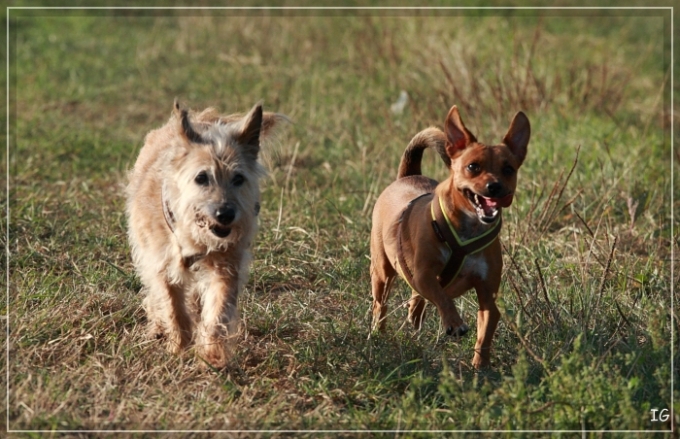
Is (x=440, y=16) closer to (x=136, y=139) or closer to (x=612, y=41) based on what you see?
(x=612, y=41)

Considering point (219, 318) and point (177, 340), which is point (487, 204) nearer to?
point (219, 318)

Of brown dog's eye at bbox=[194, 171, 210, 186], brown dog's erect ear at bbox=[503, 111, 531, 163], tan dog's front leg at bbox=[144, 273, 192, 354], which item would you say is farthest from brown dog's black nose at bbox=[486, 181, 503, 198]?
tan dog's front leg at bbox=[144, 273, 192, 354]

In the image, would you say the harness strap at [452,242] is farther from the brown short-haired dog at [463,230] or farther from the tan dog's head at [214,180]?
the tan dog's head at [214,180]

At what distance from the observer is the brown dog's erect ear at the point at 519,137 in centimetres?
484

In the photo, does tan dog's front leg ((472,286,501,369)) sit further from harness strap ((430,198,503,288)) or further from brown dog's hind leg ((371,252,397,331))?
brown dog's hind leg ((371,252,397,331))

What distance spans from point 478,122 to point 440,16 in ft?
12.1

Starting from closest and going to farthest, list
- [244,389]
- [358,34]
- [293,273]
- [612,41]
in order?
[244,389]
[293,273]
[358,34]
[612,41]

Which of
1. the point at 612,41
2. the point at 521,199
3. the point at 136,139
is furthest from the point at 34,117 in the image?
the point at 612,41

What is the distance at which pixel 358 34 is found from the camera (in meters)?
11.9

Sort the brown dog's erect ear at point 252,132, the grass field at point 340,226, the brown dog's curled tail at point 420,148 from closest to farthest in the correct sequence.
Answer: the grass field at point 340,226, the brown dog's erect ear at point 252,132, the brown dog's curled tail at point 420,148

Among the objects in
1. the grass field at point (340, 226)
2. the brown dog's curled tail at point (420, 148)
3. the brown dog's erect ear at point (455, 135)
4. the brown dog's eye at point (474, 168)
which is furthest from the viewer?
the brown dog's curled tail at point (420, 148)

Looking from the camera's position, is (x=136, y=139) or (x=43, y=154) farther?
(x=136, y=139)

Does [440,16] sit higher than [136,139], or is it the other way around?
[440,16]

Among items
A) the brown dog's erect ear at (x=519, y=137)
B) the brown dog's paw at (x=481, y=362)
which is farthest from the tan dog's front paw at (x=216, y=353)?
the brown dog's erect ear at (x=519, y=137)
